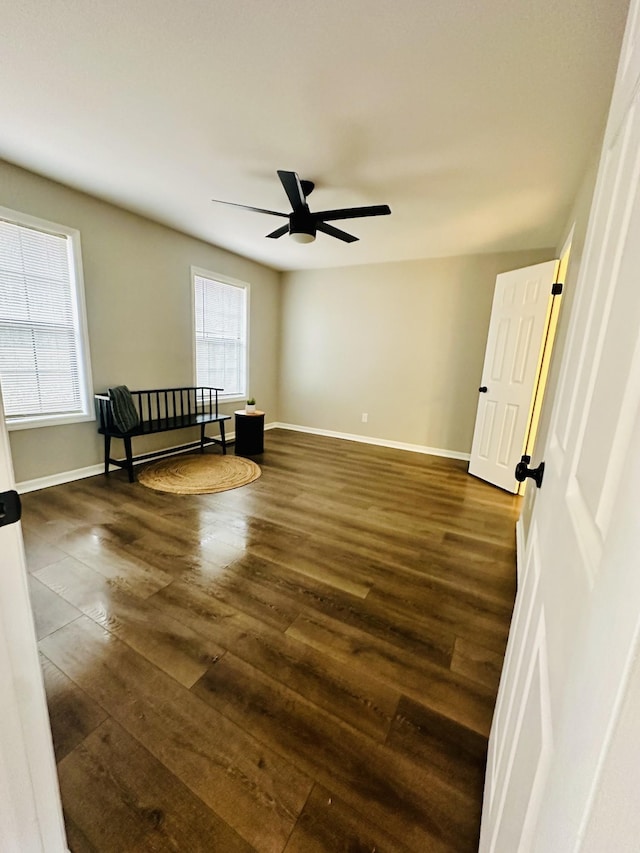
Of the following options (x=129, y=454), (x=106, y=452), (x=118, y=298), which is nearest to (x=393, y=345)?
(x=118, y=298)

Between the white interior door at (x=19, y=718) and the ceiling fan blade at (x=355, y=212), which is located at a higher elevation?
the ceiling fan blade at (x=355, y=212)

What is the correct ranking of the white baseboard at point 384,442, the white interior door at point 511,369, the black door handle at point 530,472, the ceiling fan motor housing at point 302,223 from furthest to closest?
the white baseboard at point 384,442
the white interior door at point 511,369
the ceiling fan motor housing at point 302,223
the black door handle at point 530,472

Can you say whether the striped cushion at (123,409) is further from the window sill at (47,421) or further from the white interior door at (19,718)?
the white interior door at (19,718)

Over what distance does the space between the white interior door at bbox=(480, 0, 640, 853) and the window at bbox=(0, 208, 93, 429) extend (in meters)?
3.61

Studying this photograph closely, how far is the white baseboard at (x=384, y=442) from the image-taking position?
14.9 ft

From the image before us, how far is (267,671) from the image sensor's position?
138 centimetres

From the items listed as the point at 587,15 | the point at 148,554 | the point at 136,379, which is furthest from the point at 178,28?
the point at 136,379

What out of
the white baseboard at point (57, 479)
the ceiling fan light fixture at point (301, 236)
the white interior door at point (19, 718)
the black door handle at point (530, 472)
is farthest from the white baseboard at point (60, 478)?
the black door handle at point (530, 472)

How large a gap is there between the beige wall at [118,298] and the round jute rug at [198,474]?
0.45m

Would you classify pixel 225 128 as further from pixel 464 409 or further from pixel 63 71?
pixel 464 409

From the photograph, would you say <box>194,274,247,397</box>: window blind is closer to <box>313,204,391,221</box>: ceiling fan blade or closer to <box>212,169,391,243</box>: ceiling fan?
<box>212,169,391,243</box>: ceiling fan

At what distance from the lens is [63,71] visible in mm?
1674

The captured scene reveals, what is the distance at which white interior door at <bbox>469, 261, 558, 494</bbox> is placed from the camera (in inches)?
119

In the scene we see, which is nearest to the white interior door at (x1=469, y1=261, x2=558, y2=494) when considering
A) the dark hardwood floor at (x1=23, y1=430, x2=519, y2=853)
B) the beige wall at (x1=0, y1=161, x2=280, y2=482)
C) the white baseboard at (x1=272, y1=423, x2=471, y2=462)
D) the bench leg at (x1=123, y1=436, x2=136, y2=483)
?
the white baseboard at (x1=272, y1=423, x2=471, y2=462)
